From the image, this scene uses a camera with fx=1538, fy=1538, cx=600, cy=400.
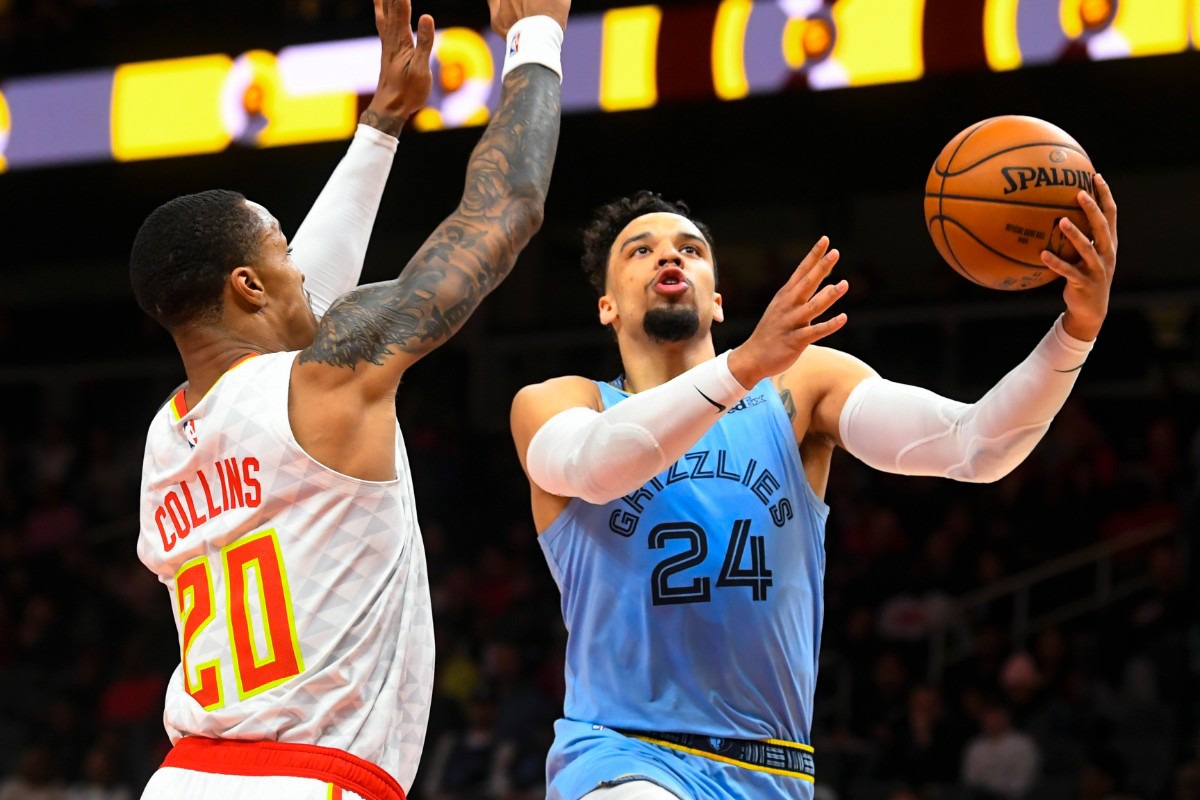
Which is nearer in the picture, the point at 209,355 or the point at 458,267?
the point at 458,267

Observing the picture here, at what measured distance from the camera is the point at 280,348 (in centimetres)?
337

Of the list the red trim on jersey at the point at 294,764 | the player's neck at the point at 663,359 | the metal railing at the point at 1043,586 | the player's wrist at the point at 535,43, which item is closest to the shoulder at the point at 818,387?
the player's neck at the point at 663,359

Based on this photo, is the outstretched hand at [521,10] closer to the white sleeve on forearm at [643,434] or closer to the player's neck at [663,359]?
the white sleeve on forearm at [643,434]

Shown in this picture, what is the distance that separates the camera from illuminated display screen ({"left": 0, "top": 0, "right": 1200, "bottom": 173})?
7.62 meters

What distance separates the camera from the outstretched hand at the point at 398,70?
397 centimetres

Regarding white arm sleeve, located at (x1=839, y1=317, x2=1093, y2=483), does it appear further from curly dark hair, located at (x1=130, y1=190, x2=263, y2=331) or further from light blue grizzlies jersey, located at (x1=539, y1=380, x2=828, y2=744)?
curly dark hair, located at (x1=130, y1=190, x2=263, y2=331)

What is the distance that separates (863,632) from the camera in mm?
10281

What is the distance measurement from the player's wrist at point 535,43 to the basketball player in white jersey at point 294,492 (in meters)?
0.09

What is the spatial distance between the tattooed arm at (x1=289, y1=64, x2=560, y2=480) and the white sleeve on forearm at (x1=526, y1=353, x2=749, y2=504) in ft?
1.96

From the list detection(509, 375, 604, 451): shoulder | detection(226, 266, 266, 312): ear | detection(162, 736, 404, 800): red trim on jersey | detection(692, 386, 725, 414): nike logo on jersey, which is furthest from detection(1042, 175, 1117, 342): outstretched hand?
detection(162, 736, 404, 800): red trim on jersey

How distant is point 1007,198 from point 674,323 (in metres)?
1.07

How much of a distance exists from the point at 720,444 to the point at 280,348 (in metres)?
1.33

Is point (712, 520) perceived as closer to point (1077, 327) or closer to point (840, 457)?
point (1077, 327)

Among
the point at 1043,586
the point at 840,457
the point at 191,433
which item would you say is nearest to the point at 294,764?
the point at 191,433
